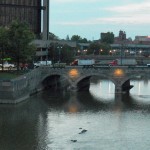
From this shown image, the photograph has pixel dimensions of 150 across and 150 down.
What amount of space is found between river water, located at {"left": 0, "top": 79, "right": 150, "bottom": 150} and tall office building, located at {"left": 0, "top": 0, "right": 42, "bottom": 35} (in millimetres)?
78373

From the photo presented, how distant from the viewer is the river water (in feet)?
212

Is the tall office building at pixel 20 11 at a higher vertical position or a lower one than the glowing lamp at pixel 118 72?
higher

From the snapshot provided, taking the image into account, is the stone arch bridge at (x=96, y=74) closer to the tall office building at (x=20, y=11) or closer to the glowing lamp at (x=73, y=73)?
the glowing lamp at (x=73, y=73)

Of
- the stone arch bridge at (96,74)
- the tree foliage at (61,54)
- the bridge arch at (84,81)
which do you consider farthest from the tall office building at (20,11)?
the stone arch bridge at (96,74)

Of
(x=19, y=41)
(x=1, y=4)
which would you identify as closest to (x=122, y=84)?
(x=19, y=41)

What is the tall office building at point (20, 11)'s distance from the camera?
18375 centimetres

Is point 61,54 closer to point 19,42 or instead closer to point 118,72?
point 19,42

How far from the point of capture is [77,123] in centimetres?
7862

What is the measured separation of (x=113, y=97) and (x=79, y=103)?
12443mm

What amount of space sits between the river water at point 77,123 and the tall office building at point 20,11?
257 feet

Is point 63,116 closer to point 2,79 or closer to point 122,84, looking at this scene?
point 2,79

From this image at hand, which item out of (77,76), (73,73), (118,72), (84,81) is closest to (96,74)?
(77,76)

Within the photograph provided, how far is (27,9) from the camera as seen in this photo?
7490 inches

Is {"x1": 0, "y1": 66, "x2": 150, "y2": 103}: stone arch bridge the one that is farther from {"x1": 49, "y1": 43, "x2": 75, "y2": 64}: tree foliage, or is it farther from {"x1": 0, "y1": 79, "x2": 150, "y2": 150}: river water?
{"x1": 49, "y1": 43, "x2": 75, "y2": 64}: tree foliage
